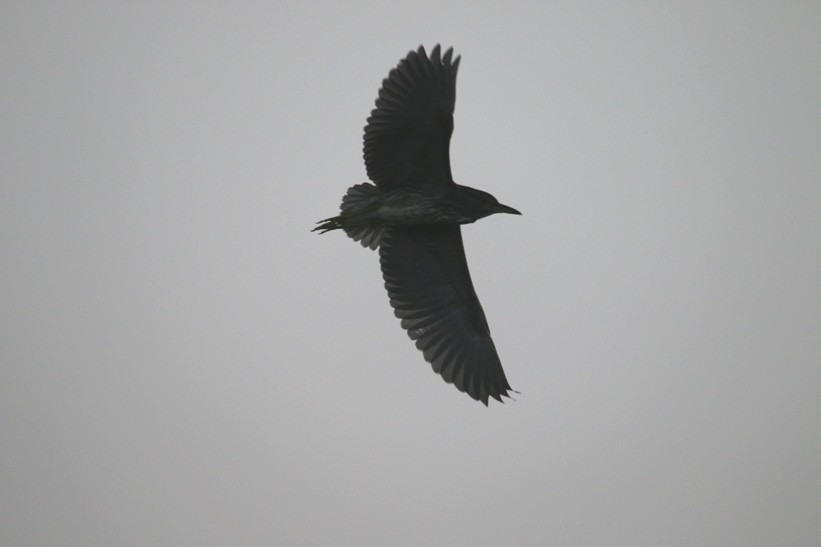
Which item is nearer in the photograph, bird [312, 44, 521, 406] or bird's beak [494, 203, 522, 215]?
bird [312, 44, 521, 406]

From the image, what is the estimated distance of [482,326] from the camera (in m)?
8.53

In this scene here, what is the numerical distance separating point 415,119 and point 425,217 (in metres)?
0.85

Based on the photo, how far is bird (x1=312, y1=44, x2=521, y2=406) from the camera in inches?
301

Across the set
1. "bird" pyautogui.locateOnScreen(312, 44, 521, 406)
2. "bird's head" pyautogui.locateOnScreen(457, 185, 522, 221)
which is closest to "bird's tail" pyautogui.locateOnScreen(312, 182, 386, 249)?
"bird" pyautogui.locateOnScreen(312, 44, 521, 406)

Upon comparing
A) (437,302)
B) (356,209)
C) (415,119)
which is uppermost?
(415,119)

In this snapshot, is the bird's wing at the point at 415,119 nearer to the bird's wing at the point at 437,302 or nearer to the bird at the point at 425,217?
the bird at the point at 425,217

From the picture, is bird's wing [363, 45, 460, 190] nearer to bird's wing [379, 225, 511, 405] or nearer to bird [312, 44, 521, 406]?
bird [312, 44, 521, 406]

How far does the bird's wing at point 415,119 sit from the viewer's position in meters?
7.59

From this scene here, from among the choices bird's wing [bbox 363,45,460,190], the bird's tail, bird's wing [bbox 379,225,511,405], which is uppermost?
bird's wing [bbox 363,45,460,190]

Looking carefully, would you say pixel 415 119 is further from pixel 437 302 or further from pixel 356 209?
pixel 437 302

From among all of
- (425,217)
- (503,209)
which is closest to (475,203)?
(503,209)

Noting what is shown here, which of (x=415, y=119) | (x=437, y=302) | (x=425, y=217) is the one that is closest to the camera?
(x=415, y=119)

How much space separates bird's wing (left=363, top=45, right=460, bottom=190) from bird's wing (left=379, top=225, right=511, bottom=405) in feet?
2.25

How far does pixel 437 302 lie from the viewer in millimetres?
8453
